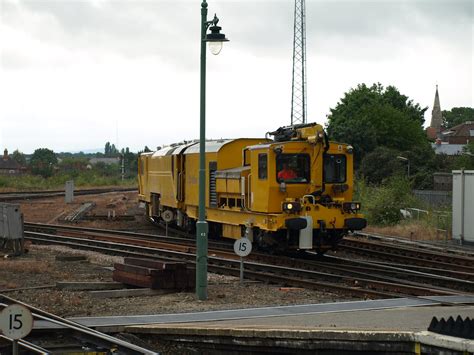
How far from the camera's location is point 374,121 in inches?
3059

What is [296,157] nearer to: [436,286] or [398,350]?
[436,286]

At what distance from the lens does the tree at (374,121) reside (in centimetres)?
6856

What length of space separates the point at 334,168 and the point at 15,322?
1348cm

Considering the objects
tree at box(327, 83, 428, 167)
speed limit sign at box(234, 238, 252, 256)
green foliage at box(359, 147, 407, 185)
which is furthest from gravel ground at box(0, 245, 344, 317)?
tree at box(327, 83, 428, 167)

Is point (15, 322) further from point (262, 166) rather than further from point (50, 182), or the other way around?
point (50, 182)

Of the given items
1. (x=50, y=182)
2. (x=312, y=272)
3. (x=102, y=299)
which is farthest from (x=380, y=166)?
(x=102, y=299)

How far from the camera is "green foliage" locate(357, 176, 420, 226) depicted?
3553cm

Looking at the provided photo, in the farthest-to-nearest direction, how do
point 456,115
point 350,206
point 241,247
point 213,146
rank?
point 456,115
point 213,146
point 350,206
point 241,247

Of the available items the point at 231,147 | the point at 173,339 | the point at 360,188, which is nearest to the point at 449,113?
the point at 360,188

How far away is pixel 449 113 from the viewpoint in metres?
186

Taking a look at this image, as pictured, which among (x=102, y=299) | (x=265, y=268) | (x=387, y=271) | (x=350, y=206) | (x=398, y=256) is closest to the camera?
(x=102, y=299)

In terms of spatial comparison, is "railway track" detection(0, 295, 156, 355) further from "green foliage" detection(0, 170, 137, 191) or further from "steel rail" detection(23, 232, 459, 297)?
"green foliage" detection(0, 170, 137, 191)

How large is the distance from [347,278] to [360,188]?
22526 millimetres

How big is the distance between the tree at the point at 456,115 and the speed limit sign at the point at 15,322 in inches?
6782
